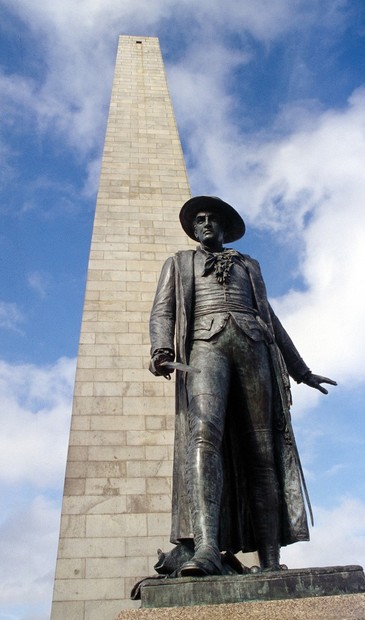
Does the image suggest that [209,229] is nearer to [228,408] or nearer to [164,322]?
[164,322]

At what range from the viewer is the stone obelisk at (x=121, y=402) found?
6.22 m

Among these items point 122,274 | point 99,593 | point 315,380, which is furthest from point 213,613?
point 122,274

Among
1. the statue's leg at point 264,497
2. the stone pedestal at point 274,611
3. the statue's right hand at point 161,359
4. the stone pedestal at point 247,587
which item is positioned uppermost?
the statue's right hand at point 161,359

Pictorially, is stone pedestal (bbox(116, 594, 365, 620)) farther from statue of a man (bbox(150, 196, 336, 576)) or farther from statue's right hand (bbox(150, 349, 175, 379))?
statue's right hand (bbox(150, 349, 175, 379))

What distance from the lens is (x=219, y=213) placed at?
4504 millimetres

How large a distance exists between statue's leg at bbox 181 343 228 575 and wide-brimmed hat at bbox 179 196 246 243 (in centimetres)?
127

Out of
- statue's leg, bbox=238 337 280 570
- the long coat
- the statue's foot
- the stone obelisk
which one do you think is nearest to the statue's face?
the long coat

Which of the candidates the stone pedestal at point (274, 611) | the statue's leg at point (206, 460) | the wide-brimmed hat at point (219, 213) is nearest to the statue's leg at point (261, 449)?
the statue's leg at point (206, 460)

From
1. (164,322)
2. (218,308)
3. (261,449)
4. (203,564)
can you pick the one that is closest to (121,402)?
Answer: (164,322)

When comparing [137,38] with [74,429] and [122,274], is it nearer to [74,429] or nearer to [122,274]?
[122,274]

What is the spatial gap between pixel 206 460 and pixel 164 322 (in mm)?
1076

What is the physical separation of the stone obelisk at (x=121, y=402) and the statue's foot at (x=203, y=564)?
11.9 ft

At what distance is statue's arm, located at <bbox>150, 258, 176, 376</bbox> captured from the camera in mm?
3668

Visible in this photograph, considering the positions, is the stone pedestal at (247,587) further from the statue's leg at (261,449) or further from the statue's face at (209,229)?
the statue's face at (209,229)
